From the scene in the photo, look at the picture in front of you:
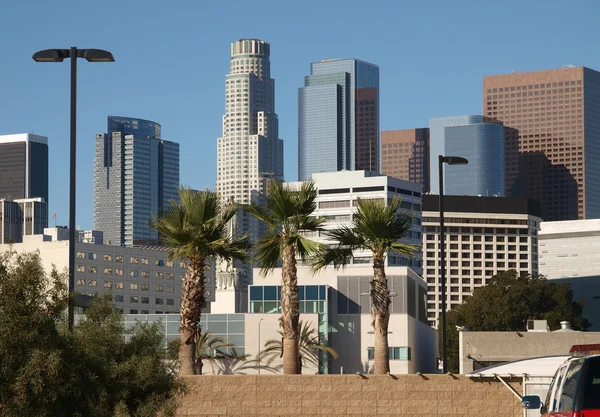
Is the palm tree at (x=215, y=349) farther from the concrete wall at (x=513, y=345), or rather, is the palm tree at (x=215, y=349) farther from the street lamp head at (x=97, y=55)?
the street lamp head at (x=97, y=55)

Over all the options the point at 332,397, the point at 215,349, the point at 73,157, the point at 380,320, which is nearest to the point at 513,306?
the point at 215,349

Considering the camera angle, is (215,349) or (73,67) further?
(215,349)

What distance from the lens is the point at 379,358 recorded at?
39375mm

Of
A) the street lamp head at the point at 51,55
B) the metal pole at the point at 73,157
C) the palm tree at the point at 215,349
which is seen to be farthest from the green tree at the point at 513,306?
the metal pole at the point at 73,157

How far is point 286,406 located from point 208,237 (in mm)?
6431

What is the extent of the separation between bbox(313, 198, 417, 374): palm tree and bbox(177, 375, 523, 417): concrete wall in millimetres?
2061

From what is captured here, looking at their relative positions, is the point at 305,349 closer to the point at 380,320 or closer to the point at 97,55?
the point at 380,320

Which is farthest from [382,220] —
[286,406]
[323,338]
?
[323,338]

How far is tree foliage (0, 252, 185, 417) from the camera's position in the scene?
23.3 metres

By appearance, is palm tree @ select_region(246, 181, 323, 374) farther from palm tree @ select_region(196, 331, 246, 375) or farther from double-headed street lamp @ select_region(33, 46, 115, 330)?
palm tree @ select_region(196, 331, 246, 375)

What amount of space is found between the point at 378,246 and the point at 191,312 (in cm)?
670

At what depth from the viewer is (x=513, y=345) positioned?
56281 millimetres

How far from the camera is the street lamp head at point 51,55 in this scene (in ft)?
108

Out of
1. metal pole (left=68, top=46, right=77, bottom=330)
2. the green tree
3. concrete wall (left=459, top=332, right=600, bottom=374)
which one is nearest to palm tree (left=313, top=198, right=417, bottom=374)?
metal pole (left=68, top=46, right=77, bottom=330)
